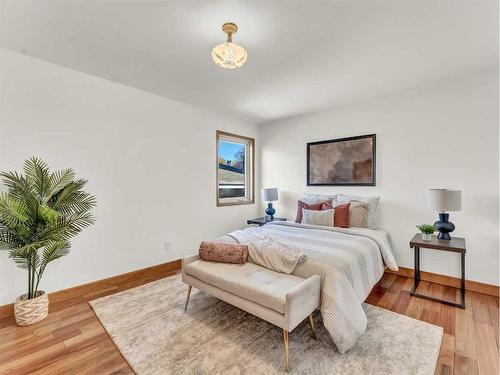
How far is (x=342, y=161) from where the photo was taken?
3.70 meters

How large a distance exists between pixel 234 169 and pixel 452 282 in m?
3.59

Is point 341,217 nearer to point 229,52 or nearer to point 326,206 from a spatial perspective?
point 326,206

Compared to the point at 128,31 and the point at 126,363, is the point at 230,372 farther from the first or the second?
the point at 128,31

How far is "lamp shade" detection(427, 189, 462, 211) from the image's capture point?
248 centimetres

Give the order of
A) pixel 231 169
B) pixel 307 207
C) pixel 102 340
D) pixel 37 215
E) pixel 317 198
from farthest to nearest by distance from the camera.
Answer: pixel 231 169, pixel 317 198, pixel 307 207, pixel 37 215, pixel 102 340

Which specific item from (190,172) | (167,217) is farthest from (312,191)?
(167,217)

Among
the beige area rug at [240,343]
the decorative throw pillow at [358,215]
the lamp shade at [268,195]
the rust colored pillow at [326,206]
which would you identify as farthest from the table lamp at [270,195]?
the beige area rug at [240,343]

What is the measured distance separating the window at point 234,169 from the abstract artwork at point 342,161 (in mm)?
1243

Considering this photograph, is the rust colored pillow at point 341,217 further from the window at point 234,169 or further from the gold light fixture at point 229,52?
the gold light fixture at point 229,52

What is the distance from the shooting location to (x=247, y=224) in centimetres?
461

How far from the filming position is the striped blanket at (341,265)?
1.72 metres

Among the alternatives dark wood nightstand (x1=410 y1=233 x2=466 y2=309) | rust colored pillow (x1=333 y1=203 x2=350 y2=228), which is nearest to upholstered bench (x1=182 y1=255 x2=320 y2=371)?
rust colored pillow (x1=333 y1=203 x2=350 y2=228)

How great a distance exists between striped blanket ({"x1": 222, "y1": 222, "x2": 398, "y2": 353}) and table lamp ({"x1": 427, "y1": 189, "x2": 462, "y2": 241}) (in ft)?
1.99

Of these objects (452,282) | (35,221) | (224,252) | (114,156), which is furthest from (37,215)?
(452,282)
